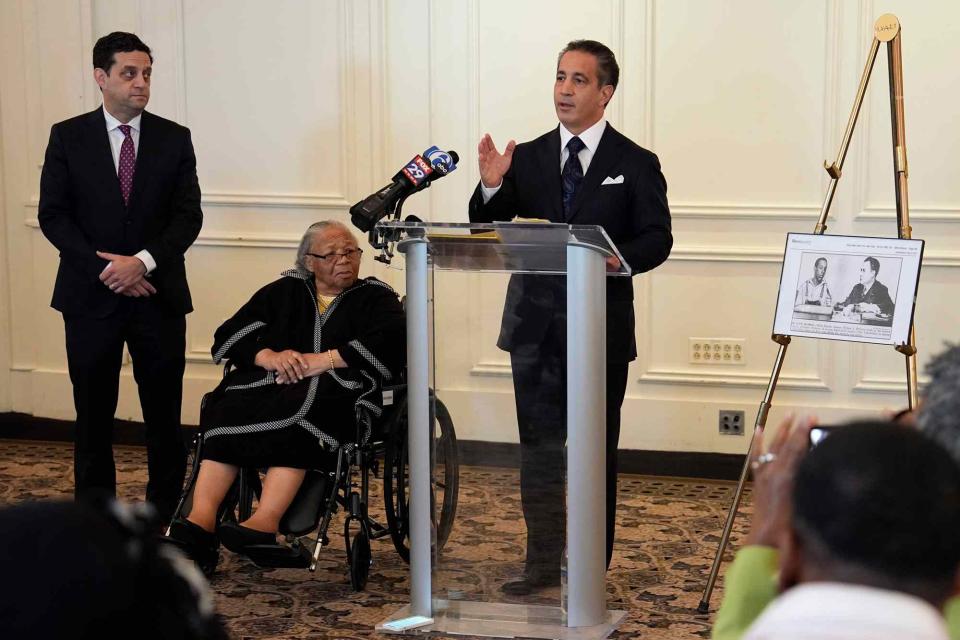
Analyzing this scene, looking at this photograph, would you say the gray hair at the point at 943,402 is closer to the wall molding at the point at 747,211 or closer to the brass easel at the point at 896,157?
the brass easel at the point at 896,157

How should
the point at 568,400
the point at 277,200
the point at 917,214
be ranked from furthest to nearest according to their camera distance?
1. the point at 277,200
2. the point at 917,214
3. the point at 568,400

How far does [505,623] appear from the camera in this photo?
3.70 meters

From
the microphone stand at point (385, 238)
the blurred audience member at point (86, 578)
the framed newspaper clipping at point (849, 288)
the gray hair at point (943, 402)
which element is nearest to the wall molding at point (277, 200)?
the microphone stand at point (385, 238)

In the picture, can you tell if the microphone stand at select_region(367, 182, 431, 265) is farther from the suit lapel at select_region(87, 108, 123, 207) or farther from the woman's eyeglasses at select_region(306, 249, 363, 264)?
the suit lapel at select_region(87, 108, 123, 207)

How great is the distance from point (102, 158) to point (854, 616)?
4.24 m

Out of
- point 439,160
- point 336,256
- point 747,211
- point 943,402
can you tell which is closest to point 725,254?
point 747,211

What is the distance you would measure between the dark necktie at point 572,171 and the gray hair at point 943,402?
8.37 feet

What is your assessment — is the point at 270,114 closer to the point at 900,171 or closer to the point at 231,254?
the point at 231,254

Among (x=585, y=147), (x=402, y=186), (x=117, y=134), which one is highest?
(x=117, y=134)

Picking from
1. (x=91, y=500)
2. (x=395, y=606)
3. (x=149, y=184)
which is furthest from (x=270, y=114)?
(x=91, y=500)

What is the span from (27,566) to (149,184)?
4208 millimetres

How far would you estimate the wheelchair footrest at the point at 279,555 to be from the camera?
4078mm

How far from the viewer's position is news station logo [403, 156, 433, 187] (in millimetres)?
3936

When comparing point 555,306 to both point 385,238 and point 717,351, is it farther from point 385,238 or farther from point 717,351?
point 717,351
